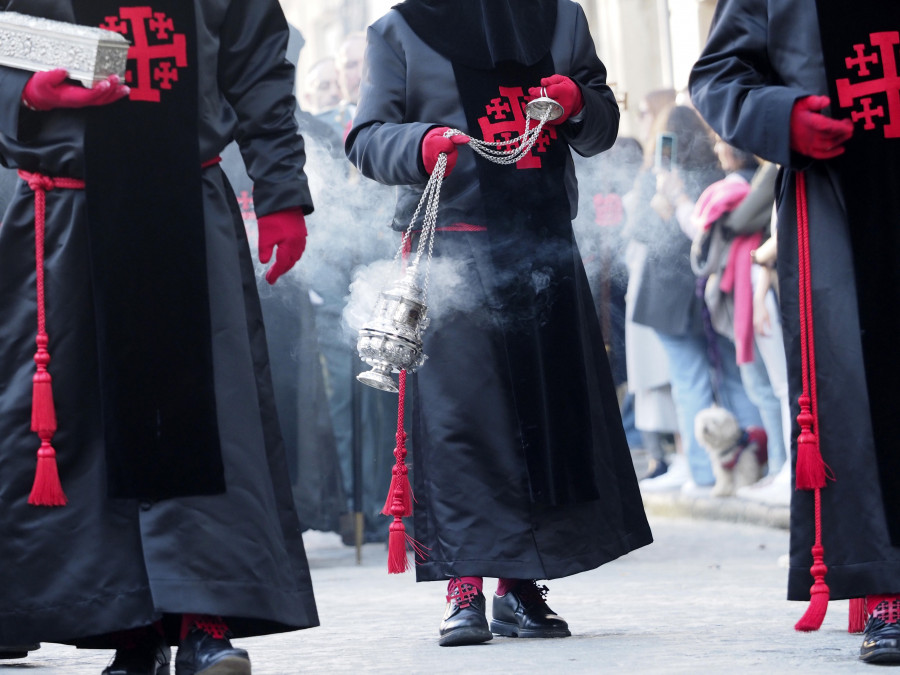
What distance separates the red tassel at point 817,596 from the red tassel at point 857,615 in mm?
261

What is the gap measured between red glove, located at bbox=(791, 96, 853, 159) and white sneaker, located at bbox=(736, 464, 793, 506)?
3943 millimetres

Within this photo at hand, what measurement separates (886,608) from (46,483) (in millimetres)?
1959

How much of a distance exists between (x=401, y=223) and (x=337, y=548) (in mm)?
3918

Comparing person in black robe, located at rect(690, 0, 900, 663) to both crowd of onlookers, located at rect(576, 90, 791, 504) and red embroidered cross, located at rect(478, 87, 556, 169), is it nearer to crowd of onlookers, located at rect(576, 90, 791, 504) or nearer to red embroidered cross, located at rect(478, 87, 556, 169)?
red embroidered cross, located at rect(478, 87, 556, 169)

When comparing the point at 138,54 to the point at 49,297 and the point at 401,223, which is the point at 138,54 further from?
the point at 401,223

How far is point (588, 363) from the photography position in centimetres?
482

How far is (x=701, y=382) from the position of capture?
896 centimetres

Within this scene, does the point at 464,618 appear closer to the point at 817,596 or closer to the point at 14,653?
the point at 817,596

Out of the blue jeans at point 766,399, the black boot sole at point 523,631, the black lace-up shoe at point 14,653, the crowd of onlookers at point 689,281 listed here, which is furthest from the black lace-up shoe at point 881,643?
the blue jeans at point 766,399

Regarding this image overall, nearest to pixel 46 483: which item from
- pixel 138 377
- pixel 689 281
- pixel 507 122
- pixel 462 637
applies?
pixel 138 377

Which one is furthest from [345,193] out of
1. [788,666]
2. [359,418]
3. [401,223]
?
[788,666]

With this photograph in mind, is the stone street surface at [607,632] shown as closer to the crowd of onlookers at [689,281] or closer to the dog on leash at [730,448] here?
the crowd of onlookers at [689,281]

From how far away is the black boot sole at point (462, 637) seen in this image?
4453mm

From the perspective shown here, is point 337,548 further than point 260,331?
Yes
